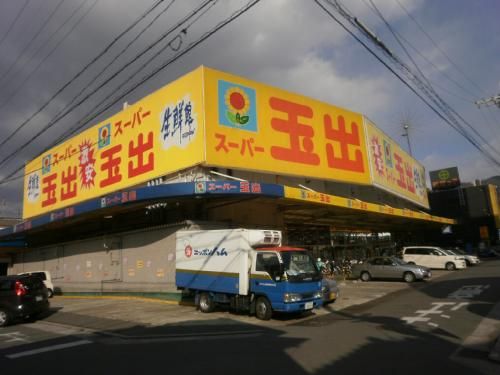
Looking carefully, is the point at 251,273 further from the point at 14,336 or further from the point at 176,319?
the point at 14,336

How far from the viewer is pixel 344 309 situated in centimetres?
1471

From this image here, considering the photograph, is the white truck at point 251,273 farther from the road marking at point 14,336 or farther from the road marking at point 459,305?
the road marking at point 14,336

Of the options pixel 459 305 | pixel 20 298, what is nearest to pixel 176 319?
pixel 20 298

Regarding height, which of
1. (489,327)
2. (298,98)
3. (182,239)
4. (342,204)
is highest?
(298,98)

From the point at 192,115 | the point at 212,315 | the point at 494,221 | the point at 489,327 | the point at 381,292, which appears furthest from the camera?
the point at 494,221

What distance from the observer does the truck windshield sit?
41.1 feet

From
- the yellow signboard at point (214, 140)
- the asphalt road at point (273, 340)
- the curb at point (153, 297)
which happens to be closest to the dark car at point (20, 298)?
the asphalt road at point (273, 340)

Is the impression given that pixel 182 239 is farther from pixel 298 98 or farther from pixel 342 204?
pixel 298 98

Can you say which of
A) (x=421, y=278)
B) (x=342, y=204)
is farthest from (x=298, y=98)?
(x=421, y=278)

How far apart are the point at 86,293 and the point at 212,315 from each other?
45.4ft

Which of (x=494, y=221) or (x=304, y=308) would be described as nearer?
(x=304, y=308)

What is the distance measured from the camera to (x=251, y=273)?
13.1 meters

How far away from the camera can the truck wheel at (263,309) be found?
12.6m

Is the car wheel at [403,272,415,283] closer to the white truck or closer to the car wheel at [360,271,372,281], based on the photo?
the car wheel at [360,271,372,281]
